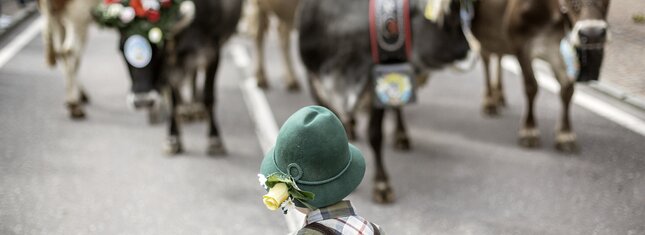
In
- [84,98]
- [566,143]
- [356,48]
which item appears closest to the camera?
[356,48]

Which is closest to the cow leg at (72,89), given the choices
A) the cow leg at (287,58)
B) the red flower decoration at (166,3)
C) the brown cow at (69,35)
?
the brown cow at (69,35)

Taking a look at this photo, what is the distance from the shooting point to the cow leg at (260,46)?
8.42 m

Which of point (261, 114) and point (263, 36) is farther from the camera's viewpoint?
point (263, 36)

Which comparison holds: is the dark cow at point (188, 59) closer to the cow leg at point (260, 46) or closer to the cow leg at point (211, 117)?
the cow leg at point (211, 117)

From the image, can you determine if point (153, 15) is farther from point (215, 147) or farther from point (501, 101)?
point (501, 101)

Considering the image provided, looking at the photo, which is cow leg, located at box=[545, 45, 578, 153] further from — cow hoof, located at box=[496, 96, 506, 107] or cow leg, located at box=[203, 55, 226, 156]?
cow leg, located at box=[203, 55, 226, 156]

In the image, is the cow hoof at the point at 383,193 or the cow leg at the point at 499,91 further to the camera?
the cow leg at the point at 499,91

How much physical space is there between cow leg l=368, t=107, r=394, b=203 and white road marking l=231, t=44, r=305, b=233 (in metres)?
0.66

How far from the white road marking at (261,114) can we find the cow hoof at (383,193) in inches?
25.3

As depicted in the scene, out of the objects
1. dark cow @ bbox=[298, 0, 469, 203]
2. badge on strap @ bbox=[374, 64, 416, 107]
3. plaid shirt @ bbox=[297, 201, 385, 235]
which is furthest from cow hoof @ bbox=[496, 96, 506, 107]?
plaid shirt @ bbox=[297, 201, 385, 235]

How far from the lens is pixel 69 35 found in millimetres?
7152

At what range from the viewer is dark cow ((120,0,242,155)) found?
5609mm

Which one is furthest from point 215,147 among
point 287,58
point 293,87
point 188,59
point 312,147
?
point 312,147

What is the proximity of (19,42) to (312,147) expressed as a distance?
9.05 m
